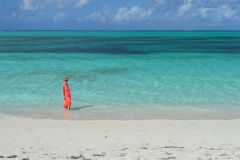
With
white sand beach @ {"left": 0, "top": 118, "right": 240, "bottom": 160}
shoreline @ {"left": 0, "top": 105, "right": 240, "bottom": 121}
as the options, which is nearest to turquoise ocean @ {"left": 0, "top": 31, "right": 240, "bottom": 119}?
shoreline @ {"left": 0, "top": 105, "right": 240, "bottom": 121}

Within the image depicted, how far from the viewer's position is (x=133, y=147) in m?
8.88

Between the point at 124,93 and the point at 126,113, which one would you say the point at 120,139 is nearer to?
the point at 126,113

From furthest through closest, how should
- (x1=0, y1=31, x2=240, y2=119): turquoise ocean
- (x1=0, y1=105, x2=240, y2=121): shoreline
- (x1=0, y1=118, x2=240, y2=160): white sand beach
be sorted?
(x1=0, y1=31, x2=240, y2=119): turquoise ocean → (x1=0, y1=105, x2=240, y2=121): shoreline → (x1=0, y1=118, x2=240, y2=160): white sand beach

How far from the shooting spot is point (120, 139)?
986cm

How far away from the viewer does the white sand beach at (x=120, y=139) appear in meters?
8.18

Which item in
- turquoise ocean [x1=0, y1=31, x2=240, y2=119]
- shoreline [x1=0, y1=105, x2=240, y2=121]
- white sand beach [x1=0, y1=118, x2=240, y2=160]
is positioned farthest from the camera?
turquoise ocean [x1=0, y1=31, x2=240, y2=119]

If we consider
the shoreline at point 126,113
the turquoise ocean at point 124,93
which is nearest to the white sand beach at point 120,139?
the shoreline at point 126,113

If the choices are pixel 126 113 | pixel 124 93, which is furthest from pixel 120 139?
pixel 124 93

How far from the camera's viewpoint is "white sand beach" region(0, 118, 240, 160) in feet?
26.8

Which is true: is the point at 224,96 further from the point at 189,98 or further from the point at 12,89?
the point at 12,89

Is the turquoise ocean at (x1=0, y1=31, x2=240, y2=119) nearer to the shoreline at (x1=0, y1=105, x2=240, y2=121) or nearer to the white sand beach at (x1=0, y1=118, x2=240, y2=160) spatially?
the shoreline at (x1=0, y1=105, x2=240, y2=121)

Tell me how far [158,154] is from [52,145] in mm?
2257

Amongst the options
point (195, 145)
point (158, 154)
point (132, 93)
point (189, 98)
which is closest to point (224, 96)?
point (189, 98)

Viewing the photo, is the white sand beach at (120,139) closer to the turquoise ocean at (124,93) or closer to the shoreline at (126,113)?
the shoreline at (126,113)
